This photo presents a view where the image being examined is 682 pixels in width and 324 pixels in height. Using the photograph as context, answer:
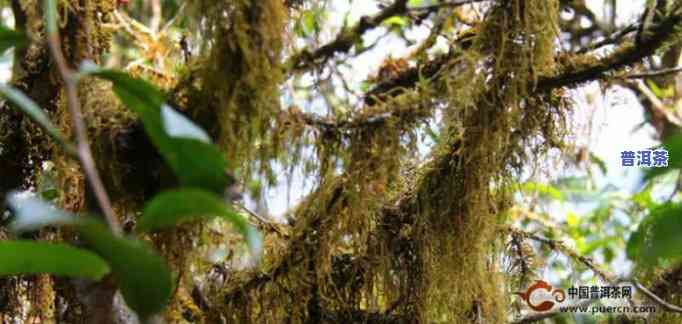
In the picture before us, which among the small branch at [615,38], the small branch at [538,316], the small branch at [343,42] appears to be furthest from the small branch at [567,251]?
the small branch at [343,42]

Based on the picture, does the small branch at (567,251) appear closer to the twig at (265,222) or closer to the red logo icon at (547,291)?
the red logo icon at (547,291)

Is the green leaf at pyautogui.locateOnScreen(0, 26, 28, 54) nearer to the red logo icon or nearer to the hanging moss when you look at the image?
the hanging moss

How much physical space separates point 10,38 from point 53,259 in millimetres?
203

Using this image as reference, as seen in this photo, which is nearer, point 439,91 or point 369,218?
point 439,91

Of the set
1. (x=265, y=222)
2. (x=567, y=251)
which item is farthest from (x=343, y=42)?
(x=567, y=251)

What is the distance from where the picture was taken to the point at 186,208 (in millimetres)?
408

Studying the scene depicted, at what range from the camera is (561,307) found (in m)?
1.03

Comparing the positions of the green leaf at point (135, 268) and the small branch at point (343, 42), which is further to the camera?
the small branch at point (343, 42)

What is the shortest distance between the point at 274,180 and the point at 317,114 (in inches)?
3.2

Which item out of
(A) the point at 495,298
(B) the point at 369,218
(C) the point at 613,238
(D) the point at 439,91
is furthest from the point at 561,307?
(C) the point at 613,238

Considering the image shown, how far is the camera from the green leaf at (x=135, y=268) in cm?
41

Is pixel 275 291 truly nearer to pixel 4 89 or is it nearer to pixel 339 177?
pixel 339 177

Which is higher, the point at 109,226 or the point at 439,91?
the point at 439,91

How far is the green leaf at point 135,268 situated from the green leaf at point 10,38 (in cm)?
20
